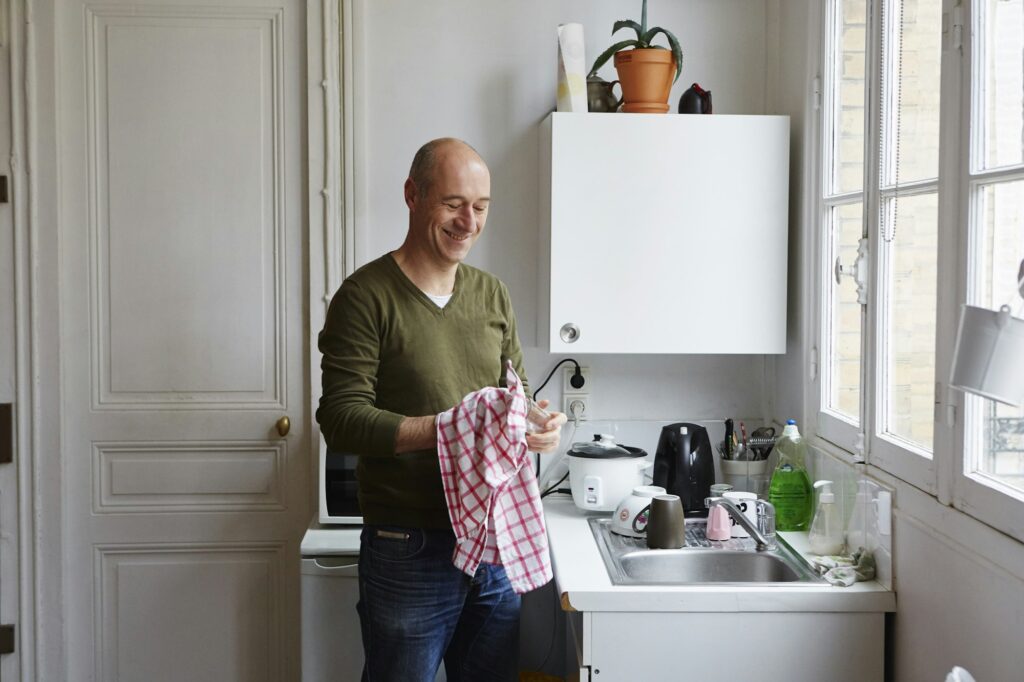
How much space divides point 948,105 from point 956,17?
14 centimetres

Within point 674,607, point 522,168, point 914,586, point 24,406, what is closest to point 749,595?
point 674,607

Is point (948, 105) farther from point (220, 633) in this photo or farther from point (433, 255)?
point (220, 633)

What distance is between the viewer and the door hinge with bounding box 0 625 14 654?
2.90 meters

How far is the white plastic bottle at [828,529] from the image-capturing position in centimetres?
223

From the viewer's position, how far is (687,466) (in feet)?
8.64

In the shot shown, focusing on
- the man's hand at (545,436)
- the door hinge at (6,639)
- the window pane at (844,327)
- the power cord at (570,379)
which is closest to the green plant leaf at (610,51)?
the window pane at (844,327)

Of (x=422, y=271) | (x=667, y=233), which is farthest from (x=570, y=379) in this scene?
(x=422, y=271)

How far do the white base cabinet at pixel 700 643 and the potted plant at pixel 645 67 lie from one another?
128 centimetres

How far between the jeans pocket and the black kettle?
0.92 metres

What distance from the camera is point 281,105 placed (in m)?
2.89

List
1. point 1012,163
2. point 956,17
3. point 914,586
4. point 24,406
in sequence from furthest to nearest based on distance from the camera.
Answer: point 24,406 → point 914,586 → point 956,17 → point 1012,163

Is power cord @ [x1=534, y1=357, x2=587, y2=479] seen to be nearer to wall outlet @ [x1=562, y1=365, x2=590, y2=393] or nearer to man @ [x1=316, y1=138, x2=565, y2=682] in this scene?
wall outlet @ [x1=562, y1=365, x2=590, y2=393]

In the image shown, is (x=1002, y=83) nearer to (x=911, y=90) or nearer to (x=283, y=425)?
(x=911, y=90)

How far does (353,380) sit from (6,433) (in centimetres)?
149
